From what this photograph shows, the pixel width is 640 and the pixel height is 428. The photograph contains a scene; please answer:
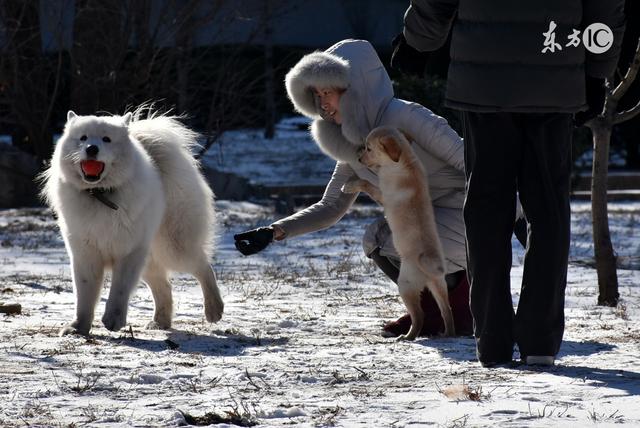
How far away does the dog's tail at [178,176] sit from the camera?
5992 millimetres

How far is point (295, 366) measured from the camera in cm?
423

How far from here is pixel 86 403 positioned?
3506 millimetres

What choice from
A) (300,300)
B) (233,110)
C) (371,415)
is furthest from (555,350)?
(233,110)

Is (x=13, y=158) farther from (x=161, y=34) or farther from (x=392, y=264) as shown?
(x=392, y=264)

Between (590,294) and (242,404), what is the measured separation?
3.84 metres

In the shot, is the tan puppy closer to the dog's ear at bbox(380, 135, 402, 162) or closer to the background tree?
the dog's ear at bbox(380, 135, 402, 162)

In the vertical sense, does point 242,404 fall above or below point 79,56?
below

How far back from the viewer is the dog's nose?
541 cm

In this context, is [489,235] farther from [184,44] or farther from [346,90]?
[184,44]

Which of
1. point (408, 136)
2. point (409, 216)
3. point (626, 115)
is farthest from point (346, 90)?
point (626, 115)

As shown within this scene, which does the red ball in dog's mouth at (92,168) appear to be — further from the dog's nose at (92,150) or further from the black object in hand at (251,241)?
the black object in hand at (251,241)

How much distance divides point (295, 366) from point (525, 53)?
4.79ft

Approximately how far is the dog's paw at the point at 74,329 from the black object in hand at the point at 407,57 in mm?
2060

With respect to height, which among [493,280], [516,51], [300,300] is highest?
[516,51]
